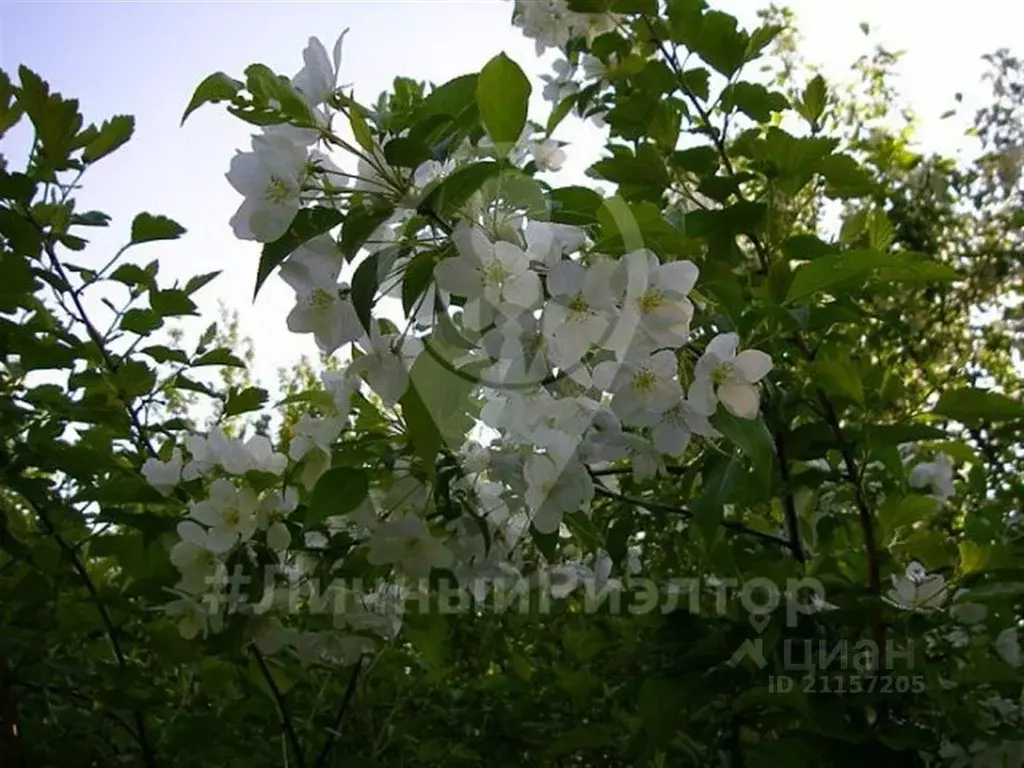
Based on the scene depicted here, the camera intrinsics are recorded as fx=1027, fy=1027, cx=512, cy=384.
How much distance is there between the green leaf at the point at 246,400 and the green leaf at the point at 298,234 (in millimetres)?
558

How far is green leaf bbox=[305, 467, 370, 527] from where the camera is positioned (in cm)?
101

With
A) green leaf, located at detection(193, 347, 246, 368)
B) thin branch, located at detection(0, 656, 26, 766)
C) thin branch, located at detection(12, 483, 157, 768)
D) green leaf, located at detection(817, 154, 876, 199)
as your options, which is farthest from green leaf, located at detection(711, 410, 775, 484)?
thin branch, located at detection(0, 656, 26, 766)

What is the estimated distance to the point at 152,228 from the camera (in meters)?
1.54

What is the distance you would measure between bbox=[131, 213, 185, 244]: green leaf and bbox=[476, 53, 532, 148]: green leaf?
0.82 metres

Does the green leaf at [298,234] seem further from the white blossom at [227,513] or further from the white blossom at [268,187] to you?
the white blossom at [227,513]

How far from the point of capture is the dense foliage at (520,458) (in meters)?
0.89

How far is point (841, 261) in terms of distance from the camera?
101cm

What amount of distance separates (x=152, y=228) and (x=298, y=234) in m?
0.76

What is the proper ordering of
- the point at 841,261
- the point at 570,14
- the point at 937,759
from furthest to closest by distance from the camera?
the point at 570,14, the point at 937,759, the point at 841,261

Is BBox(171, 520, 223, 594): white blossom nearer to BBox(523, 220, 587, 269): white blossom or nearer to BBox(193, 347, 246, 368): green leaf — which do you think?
BBox(193, 347, 246, 368): green leaf

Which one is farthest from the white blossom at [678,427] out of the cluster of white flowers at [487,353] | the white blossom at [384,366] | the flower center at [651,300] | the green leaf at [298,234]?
the green leaf at [298,234]

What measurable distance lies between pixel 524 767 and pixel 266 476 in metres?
0.88

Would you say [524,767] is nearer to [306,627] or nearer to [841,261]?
[306,627]

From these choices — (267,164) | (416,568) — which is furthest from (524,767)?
(267,164)
